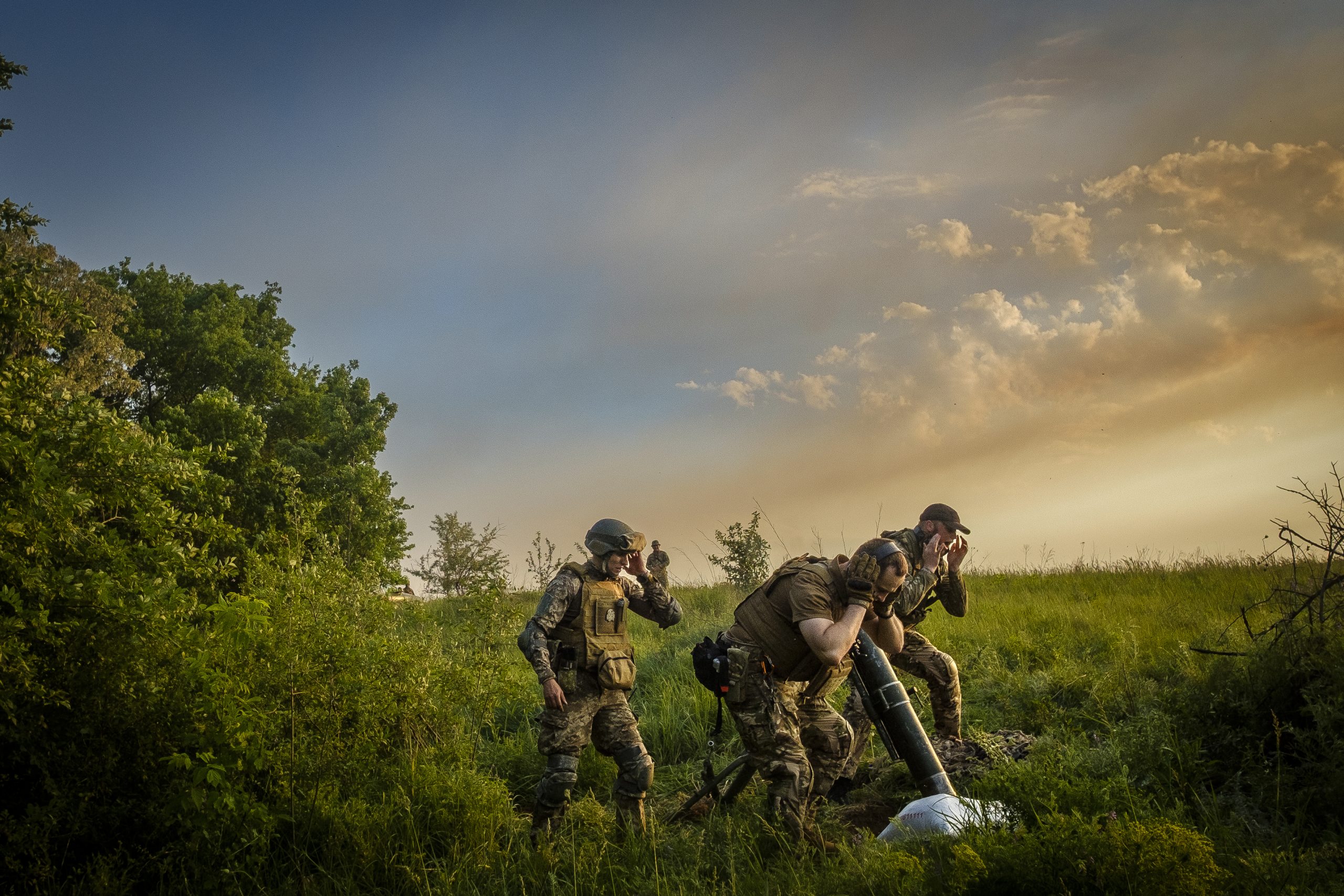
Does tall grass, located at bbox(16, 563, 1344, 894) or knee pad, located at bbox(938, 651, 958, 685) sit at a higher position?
knee pad, located at bbox(938, 651, 958, 685)

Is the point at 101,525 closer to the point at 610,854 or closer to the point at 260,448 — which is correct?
the point at 610,854

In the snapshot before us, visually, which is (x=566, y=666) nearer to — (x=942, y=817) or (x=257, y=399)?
(x=942, y=817)

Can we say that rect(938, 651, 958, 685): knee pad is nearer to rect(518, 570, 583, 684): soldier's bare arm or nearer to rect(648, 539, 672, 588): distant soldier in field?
rect(518, 570, 583, 684): soldier's bare arm

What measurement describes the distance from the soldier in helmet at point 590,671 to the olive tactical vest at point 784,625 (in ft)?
3.82

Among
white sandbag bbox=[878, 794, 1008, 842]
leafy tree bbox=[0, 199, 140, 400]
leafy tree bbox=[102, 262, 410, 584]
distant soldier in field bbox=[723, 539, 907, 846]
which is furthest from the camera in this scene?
leafy tree bbox=[102, 262, 410, 584]

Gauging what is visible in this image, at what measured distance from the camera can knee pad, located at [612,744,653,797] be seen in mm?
6008

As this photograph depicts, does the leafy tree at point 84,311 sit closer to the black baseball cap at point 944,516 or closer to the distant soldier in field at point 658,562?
the distant soldier in field at point 658,562

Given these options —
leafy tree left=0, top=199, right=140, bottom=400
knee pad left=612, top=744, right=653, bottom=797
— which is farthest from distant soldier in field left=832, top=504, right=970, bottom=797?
leafy tree left=0, top=199, right=140, bottom=400

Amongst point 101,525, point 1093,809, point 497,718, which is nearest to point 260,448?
point 497,718

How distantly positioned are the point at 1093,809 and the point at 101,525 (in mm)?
6637

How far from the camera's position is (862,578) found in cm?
516

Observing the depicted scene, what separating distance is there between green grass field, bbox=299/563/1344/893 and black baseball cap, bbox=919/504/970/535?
5.69ft

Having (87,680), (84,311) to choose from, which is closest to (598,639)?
(87,680)

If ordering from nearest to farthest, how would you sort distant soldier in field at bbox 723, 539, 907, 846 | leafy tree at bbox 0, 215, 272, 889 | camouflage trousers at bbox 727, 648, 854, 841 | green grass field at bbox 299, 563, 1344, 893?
green grass field at bbox 299, 563, 1344, 893 < leafy tree at bbox 0, 215, 272, 889 < distant soldier in field at bbox 723, 539, 907, 846 < camouflage trousers at bbox 727, 648, 854, 841
